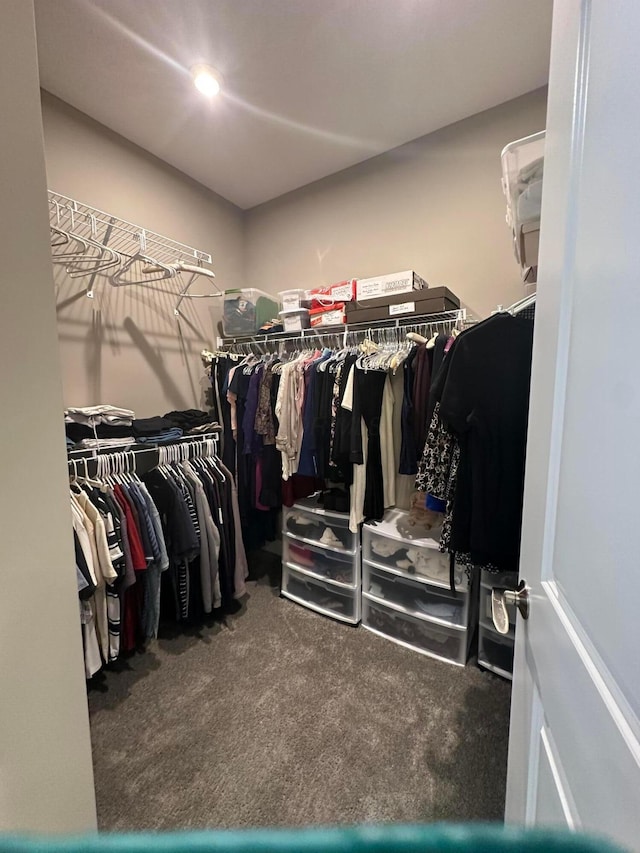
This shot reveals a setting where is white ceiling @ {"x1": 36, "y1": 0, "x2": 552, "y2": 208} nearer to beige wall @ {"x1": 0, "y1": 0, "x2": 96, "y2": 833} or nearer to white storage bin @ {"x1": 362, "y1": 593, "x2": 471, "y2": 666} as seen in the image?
beige wall @ {"x1": 0, "y1": 0, "x2": 96, "y2": 833}

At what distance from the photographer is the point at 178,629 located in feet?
6.60

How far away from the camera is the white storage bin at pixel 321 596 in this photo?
2.08 m

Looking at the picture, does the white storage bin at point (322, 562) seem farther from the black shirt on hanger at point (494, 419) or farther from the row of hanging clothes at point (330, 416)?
the black shirt on hanger at point (494, 419)

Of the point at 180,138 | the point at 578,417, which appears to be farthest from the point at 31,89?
the point at 180,138

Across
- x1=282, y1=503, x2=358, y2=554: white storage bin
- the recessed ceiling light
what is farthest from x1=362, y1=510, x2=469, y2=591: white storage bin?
the recessed ceiling light

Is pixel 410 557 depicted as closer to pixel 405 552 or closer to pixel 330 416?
pixel 405 552

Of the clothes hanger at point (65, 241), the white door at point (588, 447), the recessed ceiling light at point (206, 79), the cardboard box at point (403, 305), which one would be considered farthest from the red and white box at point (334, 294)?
the white door at point (588, 447)

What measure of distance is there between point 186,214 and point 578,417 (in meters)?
2.81

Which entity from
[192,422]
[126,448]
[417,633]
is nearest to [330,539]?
[417,633]

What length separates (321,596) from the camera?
2203 millimetres

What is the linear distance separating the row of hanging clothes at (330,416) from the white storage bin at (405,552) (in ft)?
0.32

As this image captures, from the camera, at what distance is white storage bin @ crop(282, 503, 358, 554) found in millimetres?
2082

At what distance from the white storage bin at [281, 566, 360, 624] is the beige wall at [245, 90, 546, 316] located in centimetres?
190

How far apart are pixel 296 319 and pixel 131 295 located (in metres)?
1.06
